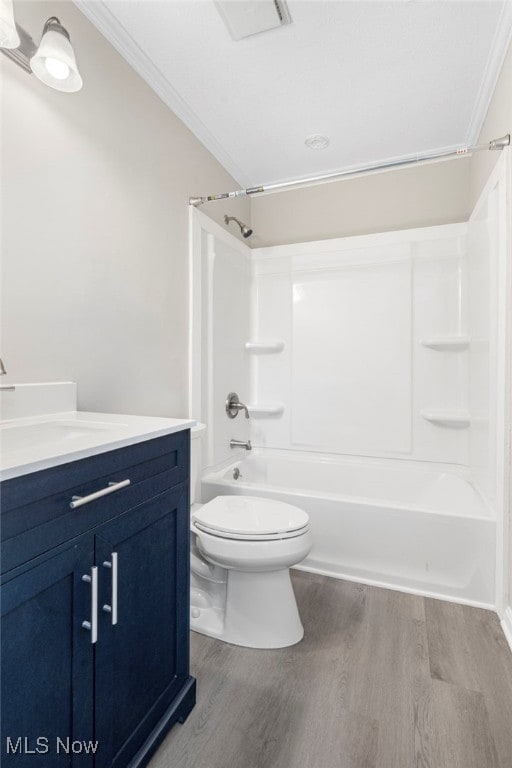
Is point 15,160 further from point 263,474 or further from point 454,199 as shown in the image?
point 454,199

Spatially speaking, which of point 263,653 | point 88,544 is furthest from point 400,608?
point 88,544

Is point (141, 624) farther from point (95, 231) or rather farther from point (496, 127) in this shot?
point (496, 127)

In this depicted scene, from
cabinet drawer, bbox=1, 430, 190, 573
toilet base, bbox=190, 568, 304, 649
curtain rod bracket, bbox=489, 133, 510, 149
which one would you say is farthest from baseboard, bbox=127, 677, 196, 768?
curtain rod bracket, bbox=489, 133, 510, 149

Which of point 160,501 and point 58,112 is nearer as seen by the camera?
point 160,501

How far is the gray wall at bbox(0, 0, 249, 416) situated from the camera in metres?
1.24

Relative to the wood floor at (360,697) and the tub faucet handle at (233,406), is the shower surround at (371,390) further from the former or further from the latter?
the wood floor at (360,697)

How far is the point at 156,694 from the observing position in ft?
3.52

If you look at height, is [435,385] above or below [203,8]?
below

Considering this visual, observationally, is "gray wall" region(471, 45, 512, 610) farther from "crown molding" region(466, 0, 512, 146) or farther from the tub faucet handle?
the tub faucet handle

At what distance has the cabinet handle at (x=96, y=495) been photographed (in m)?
0.80

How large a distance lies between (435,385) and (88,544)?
2.30 meters

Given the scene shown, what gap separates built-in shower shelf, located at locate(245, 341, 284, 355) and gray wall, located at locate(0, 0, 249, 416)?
86cm

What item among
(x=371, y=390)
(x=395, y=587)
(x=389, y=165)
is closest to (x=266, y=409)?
(x=371, y=390)

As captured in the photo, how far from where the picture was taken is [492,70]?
5.74 feet
